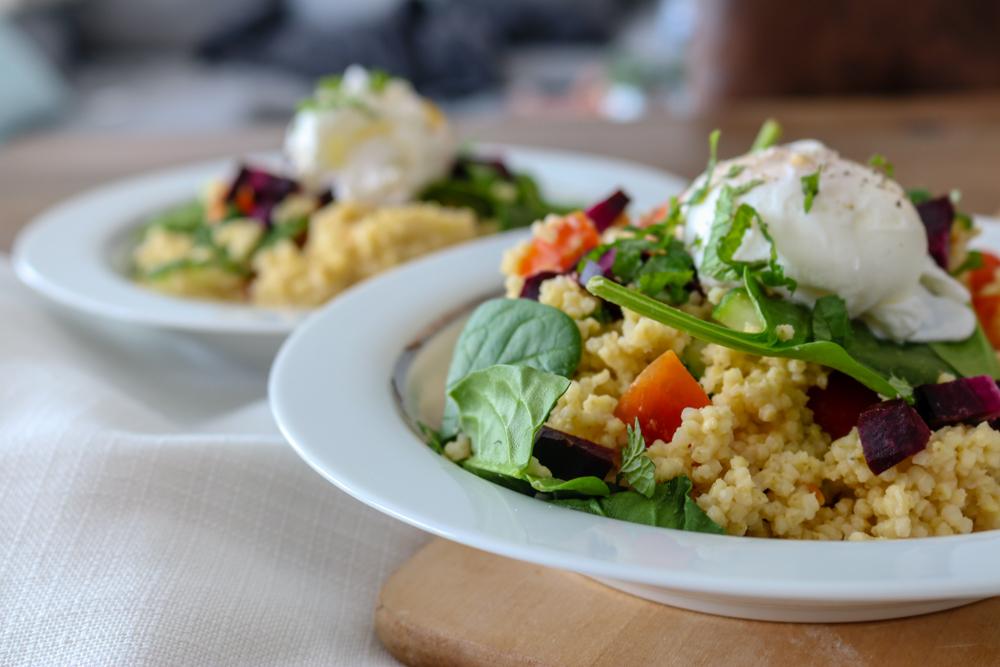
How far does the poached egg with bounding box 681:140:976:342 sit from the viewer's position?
131cm

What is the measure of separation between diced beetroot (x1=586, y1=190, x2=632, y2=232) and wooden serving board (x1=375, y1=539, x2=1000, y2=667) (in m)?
0.50

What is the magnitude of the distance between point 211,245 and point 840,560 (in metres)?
1.57

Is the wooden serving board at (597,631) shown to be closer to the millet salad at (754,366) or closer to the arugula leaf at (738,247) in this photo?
the millet salad at (754,366)

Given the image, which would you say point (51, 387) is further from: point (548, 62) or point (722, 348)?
point (548, 62)

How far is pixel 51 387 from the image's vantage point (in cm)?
169

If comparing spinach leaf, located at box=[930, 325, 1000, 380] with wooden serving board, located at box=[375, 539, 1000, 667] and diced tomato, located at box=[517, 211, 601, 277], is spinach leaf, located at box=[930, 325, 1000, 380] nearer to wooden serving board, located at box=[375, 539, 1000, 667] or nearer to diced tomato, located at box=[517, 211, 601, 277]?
wooden serving board, located at box=[375, 539, 1000, 667]

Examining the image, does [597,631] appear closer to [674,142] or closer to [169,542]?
[169,542]

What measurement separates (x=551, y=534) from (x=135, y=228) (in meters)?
1.77

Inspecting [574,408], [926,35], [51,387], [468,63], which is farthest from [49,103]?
[574,408]

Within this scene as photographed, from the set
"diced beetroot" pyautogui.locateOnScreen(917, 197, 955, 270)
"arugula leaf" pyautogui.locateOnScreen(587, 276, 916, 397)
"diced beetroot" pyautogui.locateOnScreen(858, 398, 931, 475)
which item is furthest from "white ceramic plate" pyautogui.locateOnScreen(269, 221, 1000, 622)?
"diced beetroot" pyautogui.locateOnScreen(917, 197, 955, 270)

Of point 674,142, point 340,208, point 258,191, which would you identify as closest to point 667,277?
point 340,208

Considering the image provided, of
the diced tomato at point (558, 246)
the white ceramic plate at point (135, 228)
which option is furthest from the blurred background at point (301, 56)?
the diced tomato at point (558, 246)

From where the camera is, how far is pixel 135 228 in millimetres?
2521

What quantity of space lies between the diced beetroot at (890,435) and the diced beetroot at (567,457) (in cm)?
26
